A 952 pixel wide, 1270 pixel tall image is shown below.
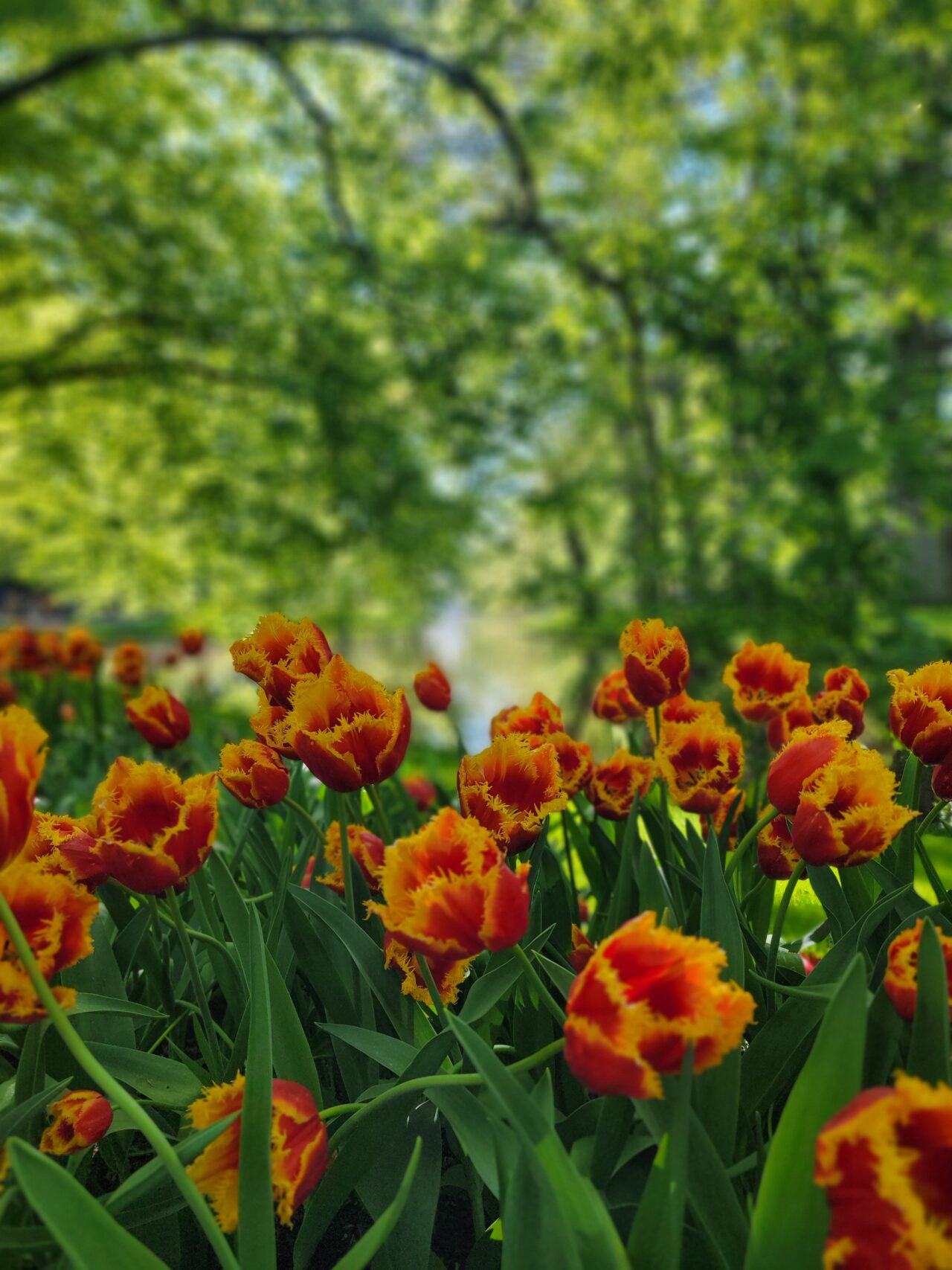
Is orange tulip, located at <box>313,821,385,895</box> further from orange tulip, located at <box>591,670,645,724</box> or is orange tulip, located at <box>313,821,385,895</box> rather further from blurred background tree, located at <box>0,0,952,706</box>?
blurred background tree, located at <box>0,0,952,706</box>

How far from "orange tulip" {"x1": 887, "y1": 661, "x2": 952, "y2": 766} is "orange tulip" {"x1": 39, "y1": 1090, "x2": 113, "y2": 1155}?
79 centimetres

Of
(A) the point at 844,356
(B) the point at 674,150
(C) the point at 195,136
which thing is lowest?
(A) the point at 844,356

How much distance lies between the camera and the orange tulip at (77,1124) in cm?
66

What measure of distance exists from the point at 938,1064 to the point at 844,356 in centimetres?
522

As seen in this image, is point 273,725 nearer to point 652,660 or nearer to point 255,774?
point 255,774

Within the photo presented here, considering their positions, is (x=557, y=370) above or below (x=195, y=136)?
below

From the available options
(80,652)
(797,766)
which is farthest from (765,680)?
(80,652)

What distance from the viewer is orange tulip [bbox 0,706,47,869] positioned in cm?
58

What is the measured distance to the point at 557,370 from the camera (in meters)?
8.02

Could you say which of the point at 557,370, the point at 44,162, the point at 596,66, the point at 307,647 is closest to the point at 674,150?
the point at 596,66

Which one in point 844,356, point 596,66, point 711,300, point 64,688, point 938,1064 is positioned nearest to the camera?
point 938,1064

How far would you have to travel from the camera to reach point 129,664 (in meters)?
2.18

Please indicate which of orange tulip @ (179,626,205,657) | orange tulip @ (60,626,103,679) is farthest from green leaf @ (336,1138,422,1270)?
orange tulip @ (60,626,103,679)

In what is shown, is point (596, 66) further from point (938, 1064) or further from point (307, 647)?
point (938, 1064)
